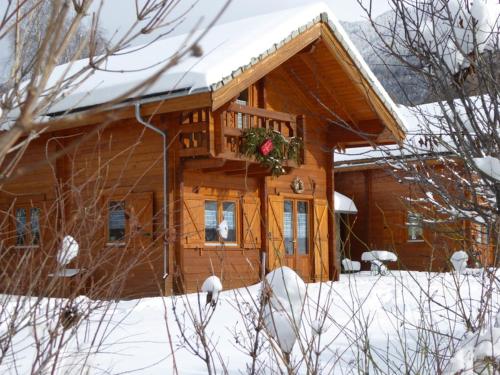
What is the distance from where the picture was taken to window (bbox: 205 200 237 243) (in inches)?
480

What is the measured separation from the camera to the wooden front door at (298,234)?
46.0ft

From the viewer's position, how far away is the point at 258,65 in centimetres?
1148

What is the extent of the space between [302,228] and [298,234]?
0.80 feet

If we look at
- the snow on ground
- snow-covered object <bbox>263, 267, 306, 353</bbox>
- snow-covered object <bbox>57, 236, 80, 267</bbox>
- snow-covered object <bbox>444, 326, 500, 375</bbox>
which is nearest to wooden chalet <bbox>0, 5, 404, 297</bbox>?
Answer: the snow on ground

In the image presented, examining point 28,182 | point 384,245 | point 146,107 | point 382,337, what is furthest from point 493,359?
point 384,245

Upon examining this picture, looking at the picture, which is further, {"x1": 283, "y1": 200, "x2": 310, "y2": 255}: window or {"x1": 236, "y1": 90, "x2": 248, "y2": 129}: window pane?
{"x1": 283, "y1": 200, "x2": 310, "y2": 255}: window

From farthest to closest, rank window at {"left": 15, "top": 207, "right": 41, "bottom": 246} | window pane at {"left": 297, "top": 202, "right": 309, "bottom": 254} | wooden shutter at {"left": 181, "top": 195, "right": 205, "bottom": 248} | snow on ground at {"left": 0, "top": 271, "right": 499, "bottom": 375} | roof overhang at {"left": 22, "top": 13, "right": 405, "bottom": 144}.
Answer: window pane at {"left": 297, "top": 202, "right": 309, "bottom": 254} → wooden shutter at {"left": 181, "top": 195, "right": 205, "bottom": 248} → roof overhang at {"left": 22, "top": 13, "right": 405, "bottom": 144} → snow on ground at {"left": 0, "top": 271, "right": 499, "bottom": 375} → window at {"left": 15, "top": 207, "right": 41, "bottom": 246}

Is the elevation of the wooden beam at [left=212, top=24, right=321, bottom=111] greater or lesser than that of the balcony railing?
greater

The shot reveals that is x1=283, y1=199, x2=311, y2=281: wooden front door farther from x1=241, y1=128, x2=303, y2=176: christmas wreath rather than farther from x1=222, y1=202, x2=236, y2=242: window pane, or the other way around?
x1=241, y1=128, x2=303, y2=176: christmas wreath

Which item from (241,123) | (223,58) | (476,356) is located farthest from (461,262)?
(241,123)

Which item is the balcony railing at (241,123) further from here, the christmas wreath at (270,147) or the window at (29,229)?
the window at (29,229)

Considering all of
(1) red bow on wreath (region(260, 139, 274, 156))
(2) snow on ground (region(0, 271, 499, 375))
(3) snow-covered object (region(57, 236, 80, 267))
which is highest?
(1) red bow on wreath (region(260, 139, 274, 156))

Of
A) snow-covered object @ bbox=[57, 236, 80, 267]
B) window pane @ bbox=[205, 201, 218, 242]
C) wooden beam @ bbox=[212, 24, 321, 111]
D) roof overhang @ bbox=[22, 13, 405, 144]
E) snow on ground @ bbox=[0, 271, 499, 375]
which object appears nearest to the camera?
snow-covered object @ bbox=[57, 236, 80, 267]

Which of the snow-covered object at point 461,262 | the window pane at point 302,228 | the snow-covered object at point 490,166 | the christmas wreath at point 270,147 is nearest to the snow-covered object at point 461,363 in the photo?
the snow-covered object at point 490,166
